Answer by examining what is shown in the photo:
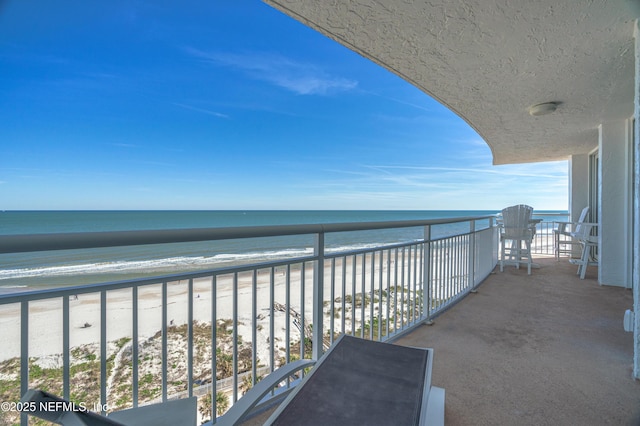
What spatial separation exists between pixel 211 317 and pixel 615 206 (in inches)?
212

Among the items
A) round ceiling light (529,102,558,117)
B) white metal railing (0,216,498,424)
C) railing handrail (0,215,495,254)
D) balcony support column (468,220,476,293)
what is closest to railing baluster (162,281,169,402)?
white metal railing (0,216,498,424)

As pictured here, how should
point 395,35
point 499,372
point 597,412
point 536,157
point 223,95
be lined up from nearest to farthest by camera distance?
point 597,412
point 499,372
point 395,35
point 536,157
point 223,95

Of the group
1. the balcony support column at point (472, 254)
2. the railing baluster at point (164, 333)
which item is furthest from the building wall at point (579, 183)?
the railing baluster at point (164, 333)

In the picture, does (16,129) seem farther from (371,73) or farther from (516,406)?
(516,406)

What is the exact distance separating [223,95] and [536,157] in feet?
48.5

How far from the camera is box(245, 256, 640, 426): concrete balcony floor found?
150 cm

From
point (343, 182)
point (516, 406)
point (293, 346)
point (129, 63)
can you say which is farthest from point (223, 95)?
point (516, 406)

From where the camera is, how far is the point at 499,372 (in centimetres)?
188

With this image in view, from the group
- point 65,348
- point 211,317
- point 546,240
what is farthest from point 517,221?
point 65,348

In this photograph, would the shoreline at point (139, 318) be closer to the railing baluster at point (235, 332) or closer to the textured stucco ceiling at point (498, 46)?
the railing baluster at point (235, 332)

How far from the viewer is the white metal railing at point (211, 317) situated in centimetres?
93

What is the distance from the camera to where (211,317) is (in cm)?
136

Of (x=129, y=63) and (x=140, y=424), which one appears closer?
(x=140, y=424)

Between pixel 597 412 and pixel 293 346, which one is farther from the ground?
pixel 597 412
